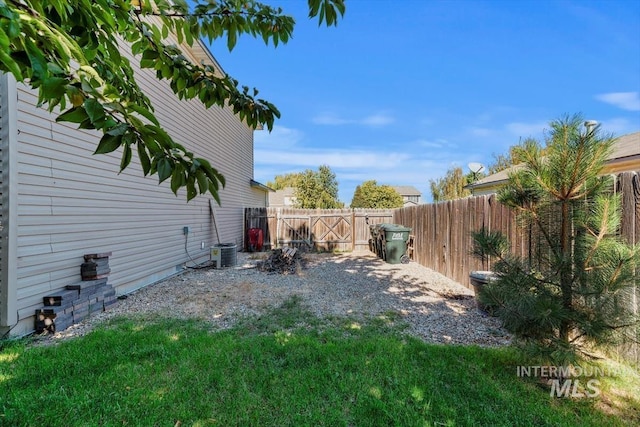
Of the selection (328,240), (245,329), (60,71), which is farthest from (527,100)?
(60,71)

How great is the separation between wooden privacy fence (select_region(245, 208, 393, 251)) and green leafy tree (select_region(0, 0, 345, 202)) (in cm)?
1060

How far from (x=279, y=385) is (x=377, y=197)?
25.7 meters

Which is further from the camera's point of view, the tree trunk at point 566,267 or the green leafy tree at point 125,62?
the tree trunk at point 566,267

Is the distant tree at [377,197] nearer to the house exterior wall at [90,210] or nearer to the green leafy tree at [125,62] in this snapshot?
the house exterior wall at [90,210]

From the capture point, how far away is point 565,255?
234cm

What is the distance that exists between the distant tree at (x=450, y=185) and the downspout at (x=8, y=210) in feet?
82.1

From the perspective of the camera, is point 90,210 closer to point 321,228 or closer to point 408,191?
point 321,228

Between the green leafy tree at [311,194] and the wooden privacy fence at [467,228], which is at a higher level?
the green leafy tree at [311,194]

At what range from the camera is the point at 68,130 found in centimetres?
431

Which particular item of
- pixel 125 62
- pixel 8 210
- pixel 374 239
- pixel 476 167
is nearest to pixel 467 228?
pixel 374 239

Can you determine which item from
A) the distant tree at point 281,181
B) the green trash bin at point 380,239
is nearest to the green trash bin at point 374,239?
the green trash bin at point 380,239

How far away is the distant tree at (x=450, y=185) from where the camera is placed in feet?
80.1

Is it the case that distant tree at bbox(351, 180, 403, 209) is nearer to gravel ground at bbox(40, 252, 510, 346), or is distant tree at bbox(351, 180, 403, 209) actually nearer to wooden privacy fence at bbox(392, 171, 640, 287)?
wooden privacy fence at bbox(392, 171, 640, 287)

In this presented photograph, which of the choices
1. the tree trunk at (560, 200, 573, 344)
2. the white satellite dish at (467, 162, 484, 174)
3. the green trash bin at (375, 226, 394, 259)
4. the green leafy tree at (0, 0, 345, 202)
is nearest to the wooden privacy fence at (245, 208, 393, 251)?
the green trash bin at (375, 226, 394, 259)
